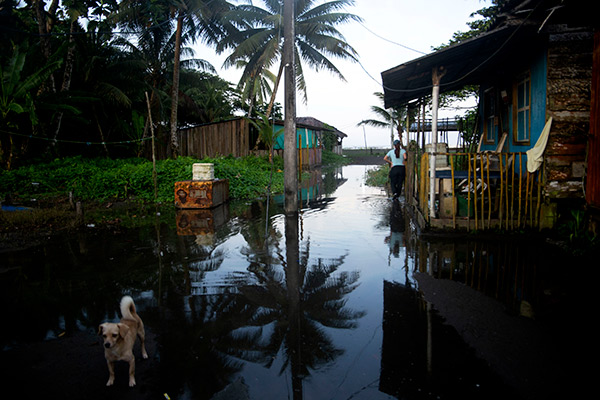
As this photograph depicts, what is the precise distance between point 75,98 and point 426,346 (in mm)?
16862

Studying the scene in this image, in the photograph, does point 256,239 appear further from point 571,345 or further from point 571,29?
point 571,29

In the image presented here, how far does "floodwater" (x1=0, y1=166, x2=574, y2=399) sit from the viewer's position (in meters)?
3.18

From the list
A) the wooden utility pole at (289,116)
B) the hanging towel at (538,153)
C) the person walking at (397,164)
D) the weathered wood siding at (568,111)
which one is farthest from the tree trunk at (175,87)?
the hanging towel at (538,153)

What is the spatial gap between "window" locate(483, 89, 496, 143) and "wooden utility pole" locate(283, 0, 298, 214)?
5959 mm

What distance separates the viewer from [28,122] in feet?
56.7

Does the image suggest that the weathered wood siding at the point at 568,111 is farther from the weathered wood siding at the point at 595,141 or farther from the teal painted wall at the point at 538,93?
the weathered wood siding at the point at 595,141

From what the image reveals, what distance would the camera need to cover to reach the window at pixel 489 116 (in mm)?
12375

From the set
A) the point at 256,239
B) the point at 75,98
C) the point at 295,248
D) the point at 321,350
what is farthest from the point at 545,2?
the point at 75,98

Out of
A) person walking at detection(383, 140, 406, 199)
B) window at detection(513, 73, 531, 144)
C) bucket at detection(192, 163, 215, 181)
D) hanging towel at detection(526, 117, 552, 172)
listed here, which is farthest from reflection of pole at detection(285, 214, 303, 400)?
window at detection(513, 73, 531, 144)

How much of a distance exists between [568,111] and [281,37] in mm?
17860

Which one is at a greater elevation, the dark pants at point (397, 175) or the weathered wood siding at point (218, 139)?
the weathered wood siding at point (218, 139)

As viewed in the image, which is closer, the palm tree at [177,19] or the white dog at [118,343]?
the white dog at [118,343]

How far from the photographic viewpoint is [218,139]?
78.6 feet

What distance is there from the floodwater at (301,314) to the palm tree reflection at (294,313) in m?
0.02
